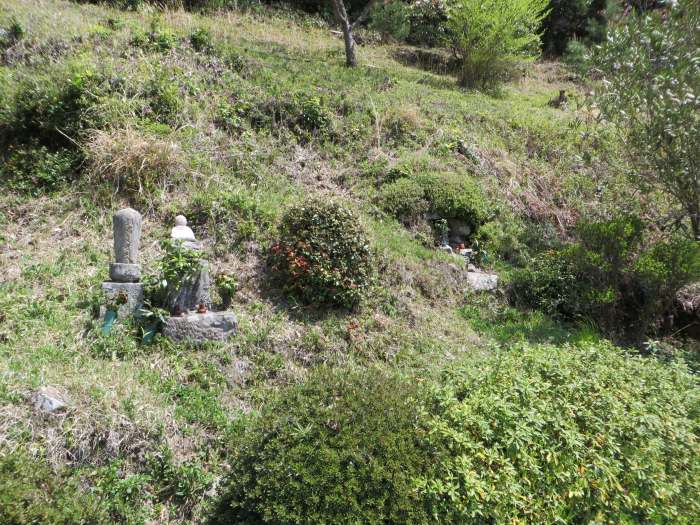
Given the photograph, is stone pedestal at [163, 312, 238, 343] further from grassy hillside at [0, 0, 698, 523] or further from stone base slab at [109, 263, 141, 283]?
stone base slab at [109, 263, 141, 283]

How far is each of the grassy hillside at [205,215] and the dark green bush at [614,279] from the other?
0.55 meters

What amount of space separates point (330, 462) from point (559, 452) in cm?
153

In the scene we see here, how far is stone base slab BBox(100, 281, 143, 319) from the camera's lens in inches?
184

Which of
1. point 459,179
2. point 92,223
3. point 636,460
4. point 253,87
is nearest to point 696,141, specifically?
point 459,179

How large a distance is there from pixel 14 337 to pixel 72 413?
52.7 inches

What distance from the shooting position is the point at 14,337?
14.4ft

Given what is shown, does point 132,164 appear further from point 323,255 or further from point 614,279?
point 614,279

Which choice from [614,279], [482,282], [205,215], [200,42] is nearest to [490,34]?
[200,42]

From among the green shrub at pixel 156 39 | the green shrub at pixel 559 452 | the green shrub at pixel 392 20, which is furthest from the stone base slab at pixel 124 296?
the green shrub at pixel 392 20

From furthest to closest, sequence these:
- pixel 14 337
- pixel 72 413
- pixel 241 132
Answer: pixel 241 132 → pixel 14 337 → pixel 72 413

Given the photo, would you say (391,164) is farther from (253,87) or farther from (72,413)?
(72,413)

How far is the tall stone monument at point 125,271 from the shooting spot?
4680mm

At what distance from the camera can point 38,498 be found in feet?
8.66

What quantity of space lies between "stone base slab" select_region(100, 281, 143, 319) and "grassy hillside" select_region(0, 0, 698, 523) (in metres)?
0.16
